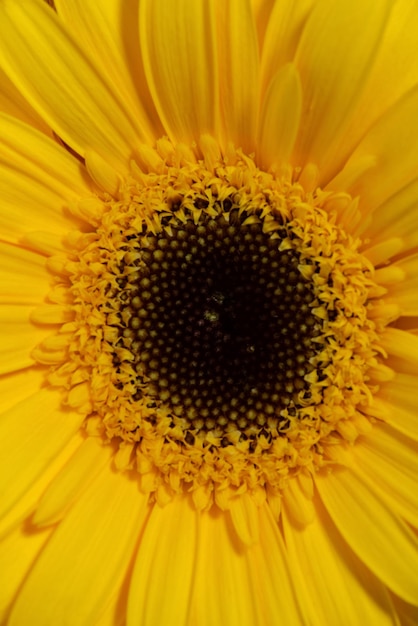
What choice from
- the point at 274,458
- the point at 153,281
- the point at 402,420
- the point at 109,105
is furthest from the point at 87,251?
the point at 402,420

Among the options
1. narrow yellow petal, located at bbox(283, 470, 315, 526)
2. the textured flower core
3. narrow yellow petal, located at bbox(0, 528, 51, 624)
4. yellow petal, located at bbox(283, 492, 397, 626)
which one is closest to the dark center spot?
the textured flower core

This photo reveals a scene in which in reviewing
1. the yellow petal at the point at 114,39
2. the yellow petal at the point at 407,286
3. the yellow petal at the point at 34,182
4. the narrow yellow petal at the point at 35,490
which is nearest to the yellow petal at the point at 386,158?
the yellow petal at the point at 407,286

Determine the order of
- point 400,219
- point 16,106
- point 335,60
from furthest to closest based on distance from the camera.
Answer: point 16,106, point 400,219, point 335,60

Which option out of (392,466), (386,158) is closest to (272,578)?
(392,466)

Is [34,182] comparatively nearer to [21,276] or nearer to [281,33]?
[21,276]

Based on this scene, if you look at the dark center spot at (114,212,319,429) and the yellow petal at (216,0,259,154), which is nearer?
the yellow petal at (216,0,259,154)

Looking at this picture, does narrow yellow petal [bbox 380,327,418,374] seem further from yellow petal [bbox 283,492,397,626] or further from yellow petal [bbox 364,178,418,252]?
yellow petal [bbox 283,492,397,626]

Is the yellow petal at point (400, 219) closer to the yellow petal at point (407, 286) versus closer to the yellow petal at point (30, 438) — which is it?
the yellow petal at point (407, 286)
